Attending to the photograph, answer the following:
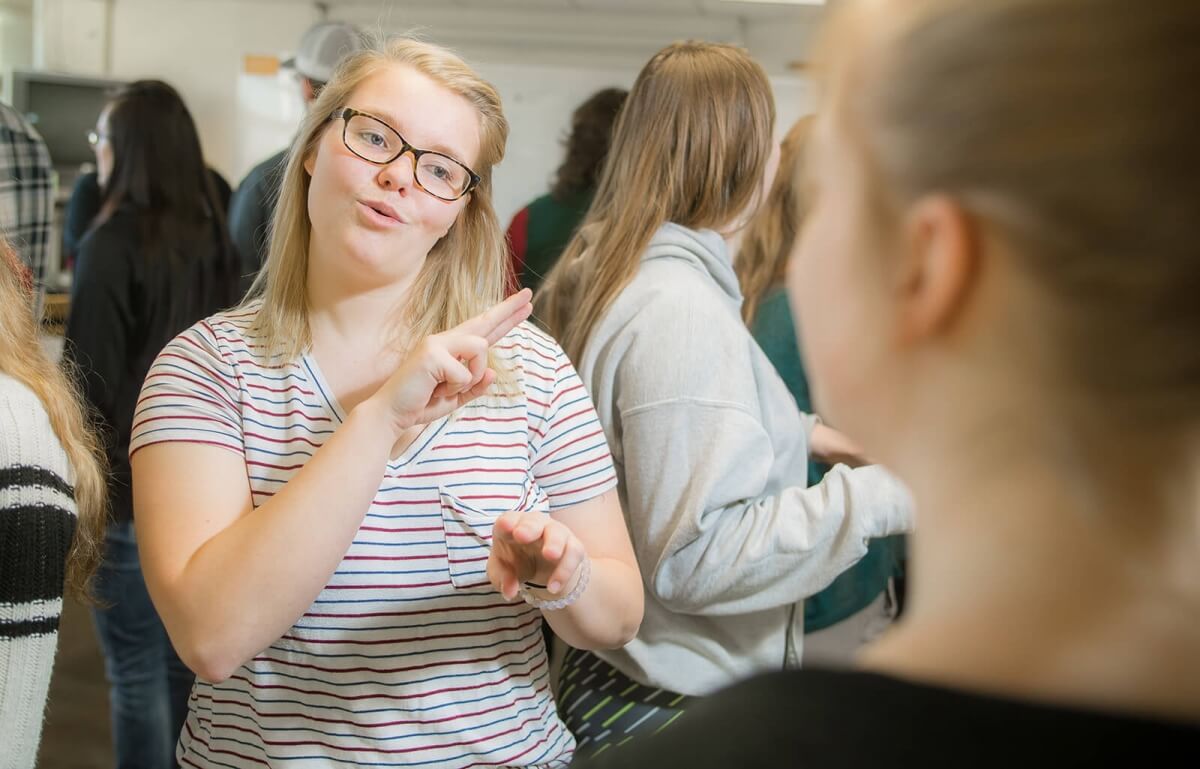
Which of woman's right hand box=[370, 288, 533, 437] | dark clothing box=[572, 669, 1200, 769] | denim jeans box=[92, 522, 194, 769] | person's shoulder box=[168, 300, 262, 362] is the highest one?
dark clothing box=[572, 669, 1200, 769]

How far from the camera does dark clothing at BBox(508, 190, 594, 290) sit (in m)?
2.74

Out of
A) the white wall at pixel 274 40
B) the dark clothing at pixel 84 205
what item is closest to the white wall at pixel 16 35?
the white wall at pixel 274 40

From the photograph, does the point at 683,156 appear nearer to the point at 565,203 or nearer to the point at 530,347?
the point at 530,347

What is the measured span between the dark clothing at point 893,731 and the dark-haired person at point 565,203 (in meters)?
2.25

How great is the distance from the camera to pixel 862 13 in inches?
21.2

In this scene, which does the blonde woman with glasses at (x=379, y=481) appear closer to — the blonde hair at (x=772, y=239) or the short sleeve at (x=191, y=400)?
the short sleeve at (x=191, y=400)

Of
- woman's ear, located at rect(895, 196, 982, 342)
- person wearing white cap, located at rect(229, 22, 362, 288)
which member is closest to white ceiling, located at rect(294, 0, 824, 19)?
person wearing white cap, located at rect(229, 22, 362, 288)

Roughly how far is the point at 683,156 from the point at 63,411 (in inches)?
35.2

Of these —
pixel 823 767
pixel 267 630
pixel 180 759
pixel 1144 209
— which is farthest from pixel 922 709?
pixel 180 759

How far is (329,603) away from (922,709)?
0.84m

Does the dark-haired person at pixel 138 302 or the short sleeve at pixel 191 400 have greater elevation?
the short sleeve at pixel 191 400

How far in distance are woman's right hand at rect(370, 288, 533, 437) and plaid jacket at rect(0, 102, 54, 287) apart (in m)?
1.50

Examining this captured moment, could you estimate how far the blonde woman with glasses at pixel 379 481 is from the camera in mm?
1096

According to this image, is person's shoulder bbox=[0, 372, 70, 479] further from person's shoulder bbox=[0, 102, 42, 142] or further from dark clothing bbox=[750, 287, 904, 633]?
person's shoulder bbox=[0, 102, 42, 142]
